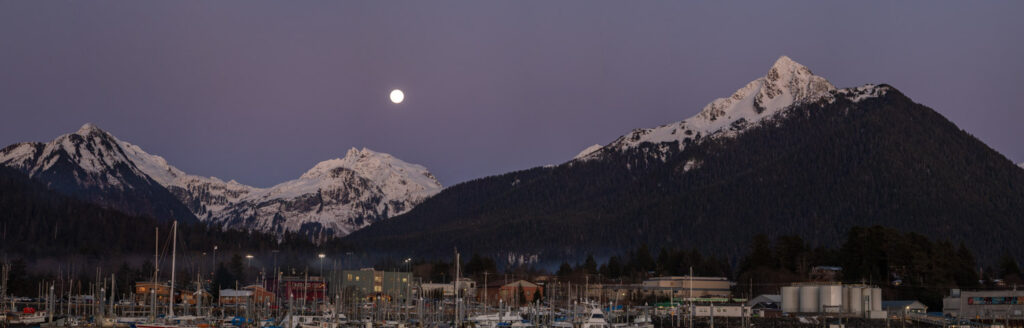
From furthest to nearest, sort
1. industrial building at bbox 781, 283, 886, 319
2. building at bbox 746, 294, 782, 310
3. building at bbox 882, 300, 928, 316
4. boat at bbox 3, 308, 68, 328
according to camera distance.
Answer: building at bbox 746, 294, 782, 310 < building at bbox 882, 300, 928, 316 < industrial building at bbox 781, 283, 886, 319 < boat at bbox 3, 308, 68, 328

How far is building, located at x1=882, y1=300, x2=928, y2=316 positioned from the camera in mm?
166800

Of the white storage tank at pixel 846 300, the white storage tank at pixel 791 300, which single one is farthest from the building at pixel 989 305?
the white storage tank at pixel 791 300

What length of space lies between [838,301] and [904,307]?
9.54m

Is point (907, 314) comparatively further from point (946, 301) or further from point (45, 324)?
point (45, 324)

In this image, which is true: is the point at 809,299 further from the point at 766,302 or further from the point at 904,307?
the point at 766,302

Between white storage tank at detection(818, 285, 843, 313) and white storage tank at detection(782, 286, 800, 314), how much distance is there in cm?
459

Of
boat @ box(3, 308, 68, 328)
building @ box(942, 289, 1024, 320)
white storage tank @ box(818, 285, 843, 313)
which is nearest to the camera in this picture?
boat @ box(3, 308, 68, 328)

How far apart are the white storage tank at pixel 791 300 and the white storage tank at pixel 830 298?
181 inches

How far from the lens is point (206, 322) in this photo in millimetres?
125938

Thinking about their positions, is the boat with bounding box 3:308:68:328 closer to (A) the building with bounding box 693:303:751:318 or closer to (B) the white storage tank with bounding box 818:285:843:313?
(A) the building with bounding box 693:303:751:318

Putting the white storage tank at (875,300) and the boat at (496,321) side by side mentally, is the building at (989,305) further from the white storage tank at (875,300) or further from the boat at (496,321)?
the boat at (496,321)

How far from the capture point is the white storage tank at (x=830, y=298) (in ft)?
540

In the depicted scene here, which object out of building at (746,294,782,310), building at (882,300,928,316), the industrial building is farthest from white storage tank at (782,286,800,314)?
building at (882,300,928,316)

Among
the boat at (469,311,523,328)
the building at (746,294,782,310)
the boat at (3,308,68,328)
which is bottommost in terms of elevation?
the boat at (3,308,68,328)
